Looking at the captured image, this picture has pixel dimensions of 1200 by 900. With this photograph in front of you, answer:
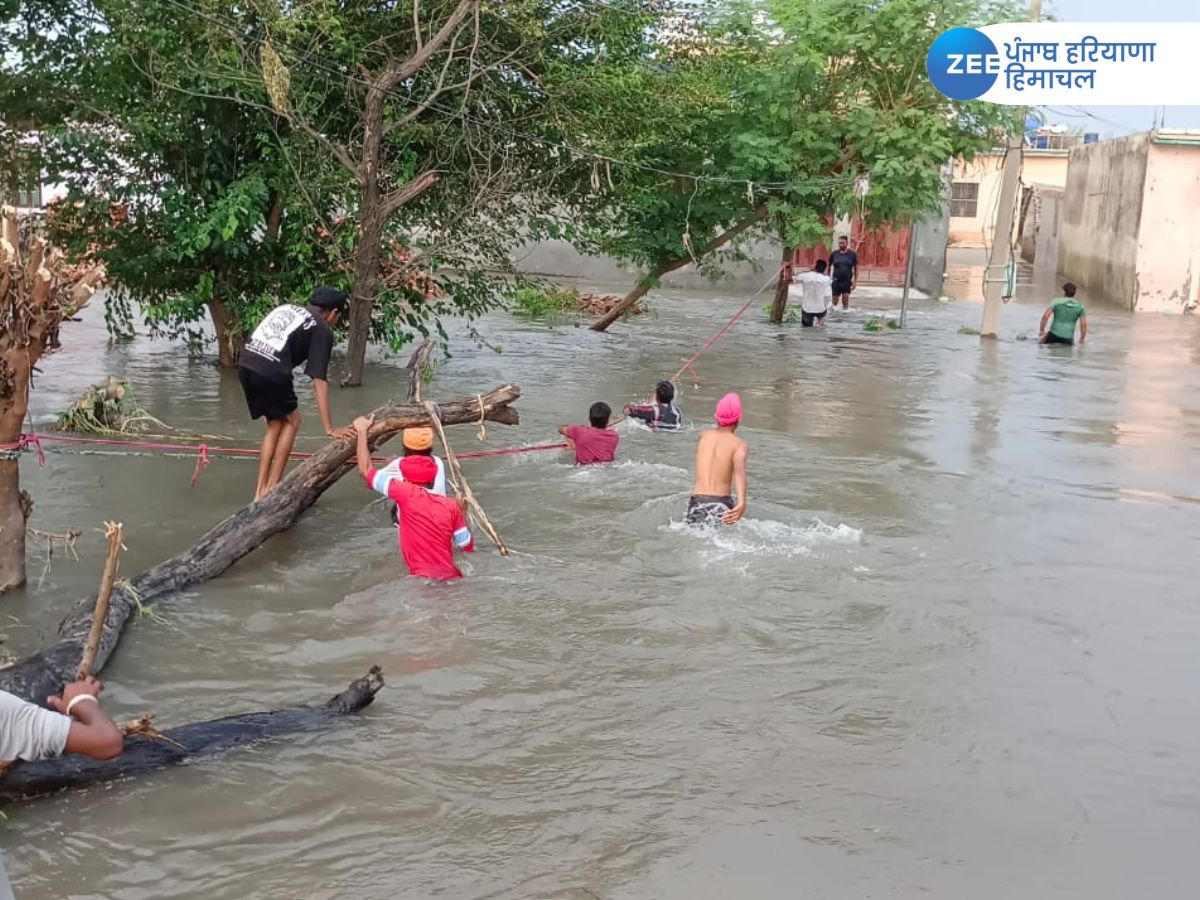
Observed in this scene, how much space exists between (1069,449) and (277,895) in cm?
979

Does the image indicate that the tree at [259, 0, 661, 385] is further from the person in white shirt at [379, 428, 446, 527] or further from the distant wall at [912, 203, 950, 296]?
the distant wall at [912, 203, 950, 296]

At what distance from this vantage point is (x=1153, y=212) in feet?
84.0

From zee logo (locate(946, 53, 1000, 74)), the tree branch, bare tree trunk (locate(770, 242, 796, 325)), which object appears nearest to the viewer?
the tree branch

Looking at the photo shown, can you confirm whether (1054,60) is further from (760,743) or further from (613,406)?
(760,743)

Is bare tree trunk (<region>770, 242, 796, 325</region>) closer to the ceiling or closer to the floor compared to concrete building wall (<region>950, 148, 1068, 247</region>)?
closer to the floor

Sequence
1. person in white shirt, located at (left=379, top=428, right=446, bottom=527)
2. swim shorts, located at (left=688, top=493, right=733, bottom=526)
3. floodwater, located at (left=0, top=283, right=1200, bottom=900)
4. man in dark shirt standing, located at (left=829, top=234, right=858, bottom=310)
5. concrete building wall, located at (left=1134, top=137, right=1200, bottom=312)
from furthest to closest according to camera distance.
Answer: concrete building wall, located at (left=1134, top=137, right=1200, bottom=312) → man in dark shirt standing, located at (left=829, top=234, right=858, bottom=310) → swim shorts, located at (left=688, top=493, right=733, bottom=526) → person in white shirt, located at (left=379, top=428, right=446, bottom=527) → floodwater, located at (left=0, top=283, right=1200, bottom=900)

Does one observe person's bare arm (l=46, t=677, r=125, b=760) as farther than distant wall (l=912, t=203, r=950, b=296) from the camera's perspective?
No

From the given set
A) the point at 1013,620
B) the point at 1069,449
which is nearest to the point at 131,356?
the point at 1069,449

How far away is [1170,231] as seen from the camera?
25578 mm

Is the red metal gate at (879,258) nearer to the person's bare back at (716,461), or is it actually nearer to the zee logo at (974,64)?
the zee logo at (974,64)

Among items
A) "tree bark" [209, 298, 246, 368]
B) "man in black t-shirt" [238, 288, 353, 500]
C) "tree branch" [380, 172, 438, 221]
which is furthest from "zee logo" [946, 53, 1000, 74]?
"man in black t-shirt" [238, 288, 353, 500]

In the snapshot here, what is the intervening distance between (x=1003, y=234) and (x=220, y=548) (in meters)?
15.5

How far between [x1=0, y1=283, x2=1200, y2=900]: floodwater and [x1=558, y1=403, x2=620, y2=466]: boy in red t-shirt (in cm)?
25

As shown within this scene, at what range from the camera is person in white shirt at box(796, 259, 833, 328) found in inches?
827
